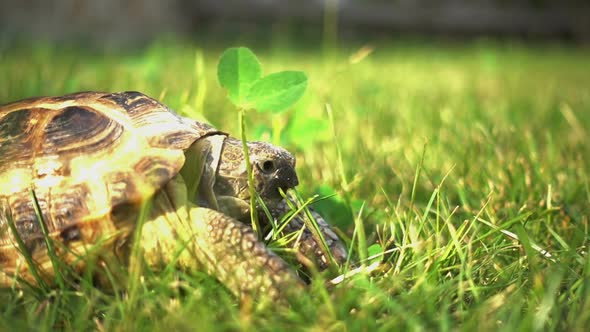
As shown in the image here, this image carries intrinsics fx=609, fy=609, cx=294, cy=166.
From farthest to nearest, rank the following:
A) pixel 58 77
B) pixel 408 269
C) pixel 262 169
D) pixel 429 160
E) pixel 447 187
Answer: pixel 58 77 < pixel 429 160 < pixel 447 187 < pixel 262 169 < pixel 408 269

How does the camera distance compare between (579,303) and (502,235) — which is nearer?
(579,303)

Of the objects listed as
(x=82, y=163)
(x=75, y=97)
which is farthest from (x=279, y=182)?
(x=75, y=97)

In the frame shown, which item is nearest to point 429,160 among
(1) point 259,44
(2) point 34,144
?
(2) point 34,144

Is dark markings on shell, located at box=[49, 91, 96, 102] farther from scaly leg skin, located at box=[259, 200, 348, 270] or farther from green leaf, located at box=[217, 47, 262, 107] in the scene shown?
scaly leg skin, located at box=[259, 200, 348, 270]

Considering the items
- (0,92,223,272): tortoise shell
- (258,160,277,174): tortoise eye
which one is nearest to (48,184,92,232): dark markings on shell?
(0,92,223,272): tortoise shell

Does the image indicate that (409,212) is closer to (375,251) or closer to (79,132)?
(375,251)

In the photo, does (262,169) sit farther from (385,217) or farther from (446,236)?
(446,236)

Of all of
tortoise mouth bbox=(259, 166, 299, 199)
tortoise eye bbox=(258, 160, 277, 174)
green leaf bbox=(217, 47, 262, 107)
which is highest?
green leaf bbox=(217, 47, 262, 107)
